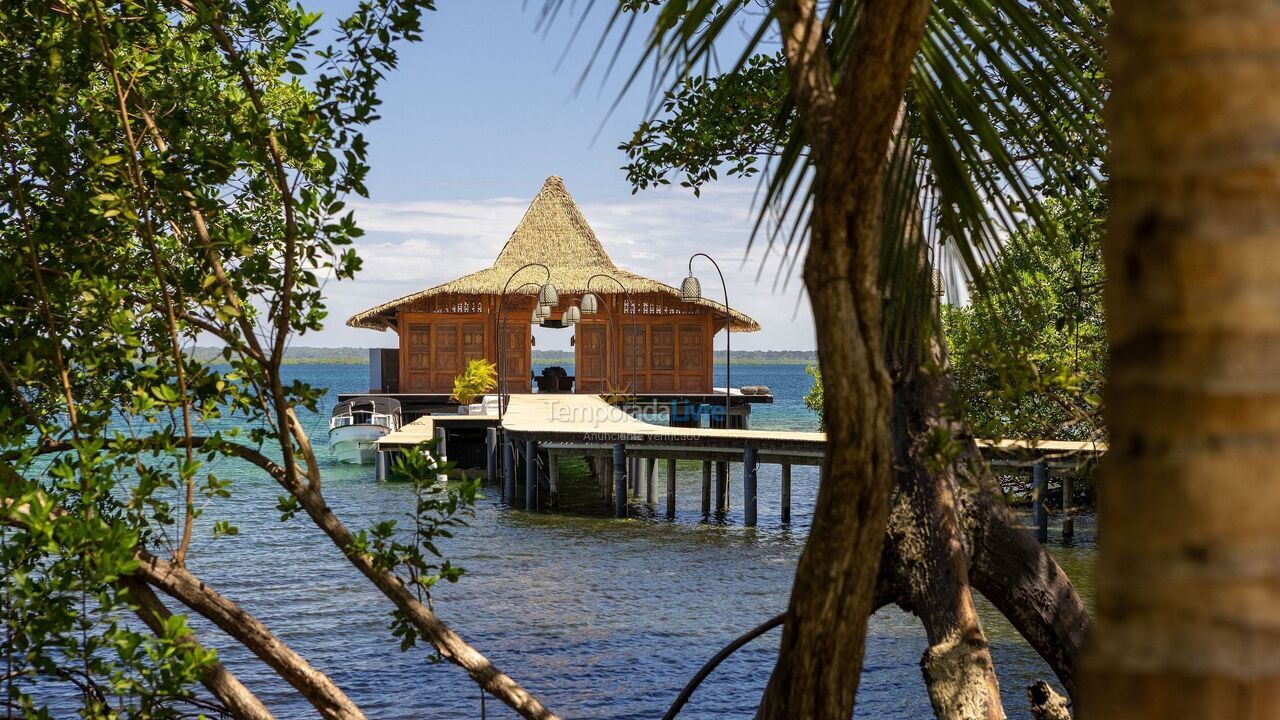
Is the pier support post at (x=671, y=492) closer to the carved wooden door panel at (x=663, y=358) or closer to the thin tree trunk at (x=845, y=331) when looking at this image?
the carved wooden door panel at (x=663, y=358)

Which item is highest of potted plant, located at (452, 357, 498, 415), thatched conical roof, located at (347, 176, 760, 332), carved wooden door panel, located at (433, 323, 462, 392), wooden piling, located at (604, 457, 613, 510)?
→ thatched conical roof, located at (347, 176, 760, 332)

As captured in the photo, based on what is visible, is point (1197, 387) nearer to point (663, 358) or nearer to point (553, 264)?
point (663, 358)

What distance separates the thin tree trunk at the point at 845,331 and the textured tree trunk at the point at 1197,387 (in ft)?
2.78

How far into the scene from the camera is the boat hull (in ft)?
86.2

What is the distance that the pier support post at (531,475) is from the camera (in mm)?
17812

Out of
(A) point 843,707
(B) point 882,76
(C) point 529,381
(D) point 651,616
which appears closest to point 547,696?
(D) point 651,616

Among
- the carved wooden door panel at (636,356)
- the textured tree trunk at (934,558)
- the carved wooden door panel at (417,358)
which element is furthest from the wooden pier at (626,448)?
the textured tree trunk at (934,558)

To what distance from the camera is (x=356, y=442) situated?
26.5m

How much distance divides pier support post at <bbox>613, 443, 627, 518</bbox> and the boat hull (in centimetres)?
992

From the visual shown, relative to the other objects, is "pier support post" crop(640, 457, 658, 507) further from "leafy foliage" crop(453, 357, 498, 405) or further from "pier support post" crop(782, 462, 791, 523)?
"leafy foliage" crop(453, 357, 498, 405)

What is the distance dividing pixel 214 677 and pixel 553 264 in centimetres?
2850

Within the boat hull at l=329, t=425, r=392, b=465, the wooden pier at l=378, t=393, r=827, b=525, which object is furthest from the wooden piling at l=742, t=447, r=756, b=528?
the boat hull at l=329, t=425, r=392, b=465

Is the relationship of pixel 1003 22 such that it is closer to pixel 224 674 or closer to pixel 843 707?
pixel 843 707

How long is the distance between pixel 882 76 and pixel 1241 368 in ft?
3.28
